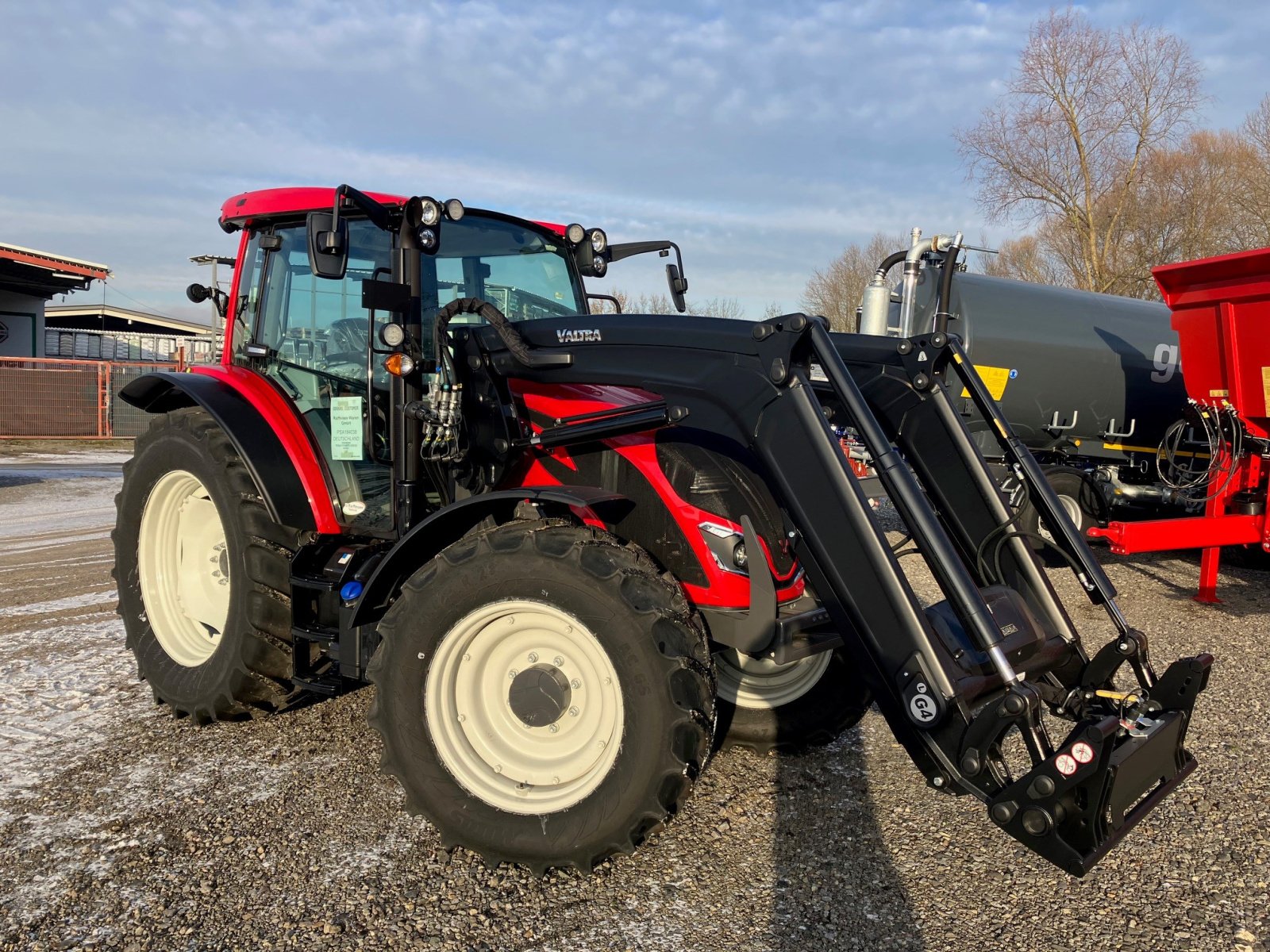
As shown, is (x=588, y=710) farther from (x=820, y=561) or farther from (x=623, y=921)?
(x=820, y=561)

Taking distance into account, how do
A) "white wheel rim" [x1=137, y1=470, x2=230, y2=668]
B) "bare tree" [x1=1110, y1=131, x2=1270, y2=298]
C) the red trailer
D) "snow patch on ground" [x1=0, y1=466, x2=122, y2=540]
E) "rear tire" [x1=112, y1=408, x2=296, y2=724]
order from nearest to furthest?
"rear tire" [x1=112, y1=408, x2=296, y2=724] < "white wheel rim" [x1=137, y1=470, x2=230, y2=668] < the red trailer < "snow patch on ground" [x1=0, y1=466, x2=122, y2=540] < "bare tree" [x1=1110, y1=131, x2=1270, y2=298]

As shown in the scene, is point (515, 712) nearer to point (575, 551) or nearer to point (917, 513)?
point (575, 551)

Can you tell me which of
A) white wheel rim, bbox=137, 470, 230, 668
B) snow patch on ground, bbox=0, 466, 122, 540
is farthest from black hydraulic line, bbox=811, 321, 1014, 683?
snow patch on ground, bbox=0, 466, 122, 540

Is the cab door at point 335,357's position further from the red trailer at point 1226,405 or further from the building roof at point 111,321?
the building roof at point 111,321

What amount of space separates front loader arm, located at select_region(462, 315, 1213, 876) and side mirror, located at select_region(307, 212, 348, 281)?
55 centimetres

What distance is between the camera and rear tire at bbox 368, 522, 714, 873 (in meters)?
2.54

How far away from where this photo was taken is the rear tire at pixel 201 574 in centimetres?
363

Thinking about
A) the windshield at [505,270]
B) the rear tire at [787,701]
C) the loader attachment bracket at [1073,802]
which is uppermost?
the windshield at [505,270]

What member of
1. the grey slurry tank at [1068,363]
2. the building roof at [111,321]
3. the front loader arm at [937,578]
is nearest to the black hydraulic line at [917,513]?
the front loader arm at [937,578]

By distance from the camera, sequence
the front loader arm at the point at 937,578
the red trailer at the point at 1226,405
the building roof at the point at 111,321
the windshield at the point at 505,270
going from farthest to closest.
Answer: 1. the building roof at the point at 111,321
2. the red trailer at the point at 1226,405
3. the windshield at the point at 505,270
4. the front loader arm at the point at 937,578

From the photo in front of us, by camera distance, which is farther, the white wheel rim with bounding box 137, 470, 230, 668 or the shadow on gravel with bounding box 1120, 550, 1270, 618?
the shadow on gravel with bounding box 1120, 550, 1270, 618

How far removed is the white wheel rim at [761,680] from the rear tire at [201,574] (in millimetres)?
1752

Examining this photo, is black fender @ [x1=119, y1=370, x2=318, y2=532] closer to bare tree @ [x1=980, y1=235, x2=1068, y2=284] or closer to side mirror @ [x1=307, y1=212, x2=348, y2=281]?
side mirror @ [x1=307, y1=212, x2=348, y2=281]

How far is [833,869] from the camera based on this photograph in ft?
9.42
